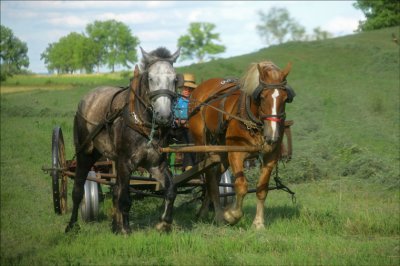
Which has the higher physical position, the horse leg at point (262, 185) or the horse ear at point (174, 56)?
the horse ear at point (174, 56)

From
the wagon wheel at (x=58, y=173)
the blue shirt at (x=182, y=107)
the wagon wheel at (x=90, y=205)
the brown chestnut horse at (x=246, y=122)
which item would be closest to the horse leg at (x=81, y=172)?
the wagon wheel at (x=90, y=205)

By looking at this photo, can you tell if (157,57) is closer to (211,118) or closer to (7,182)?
(211,118)

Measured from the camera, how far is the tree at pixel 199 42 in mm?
133000

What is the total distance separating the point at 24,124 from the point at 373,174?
1666 centimetres

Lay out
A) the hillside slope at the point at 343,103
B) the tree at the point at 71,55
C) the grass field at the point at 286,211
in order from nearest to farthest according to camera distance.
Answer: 1. the grass field at the point at 286,211
2. the hillside slope at the point at 343,103
3. the tree at the point at 71,55

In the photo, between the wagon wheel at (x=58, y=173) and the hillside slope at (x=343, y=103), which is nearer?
the wagon wheel at (x=58, y=173)

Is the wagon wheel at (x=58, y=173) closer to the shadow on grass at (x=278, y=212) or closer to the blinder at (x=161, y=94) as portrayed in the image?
the blinder at (x=161, y=94)

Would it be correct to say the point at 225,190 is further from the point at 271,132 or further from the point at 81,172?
the point at 271,132

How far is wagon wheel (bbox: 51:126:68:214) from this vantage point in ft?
32.9

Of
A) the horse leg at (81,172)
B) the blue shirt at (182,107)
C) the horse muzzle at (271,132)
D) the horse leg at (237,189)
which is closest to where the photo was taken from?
the horse muzzle at (271,132)

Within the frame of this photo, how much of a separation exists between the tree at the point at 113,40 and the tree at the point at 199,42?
37.9 ft

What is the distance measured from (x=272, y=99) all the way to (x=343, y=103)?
20.9m

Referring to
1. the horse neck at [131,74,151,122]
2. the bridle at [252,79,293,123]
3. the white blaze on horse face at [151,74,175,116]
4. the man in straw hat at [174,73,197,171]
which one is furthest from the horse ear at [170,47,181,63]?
the man in straw hat at [174,73,197,171]

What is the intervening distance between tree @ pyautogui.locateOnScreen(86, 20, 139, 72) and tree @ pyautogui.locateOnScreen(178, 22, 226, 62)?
1155cm
